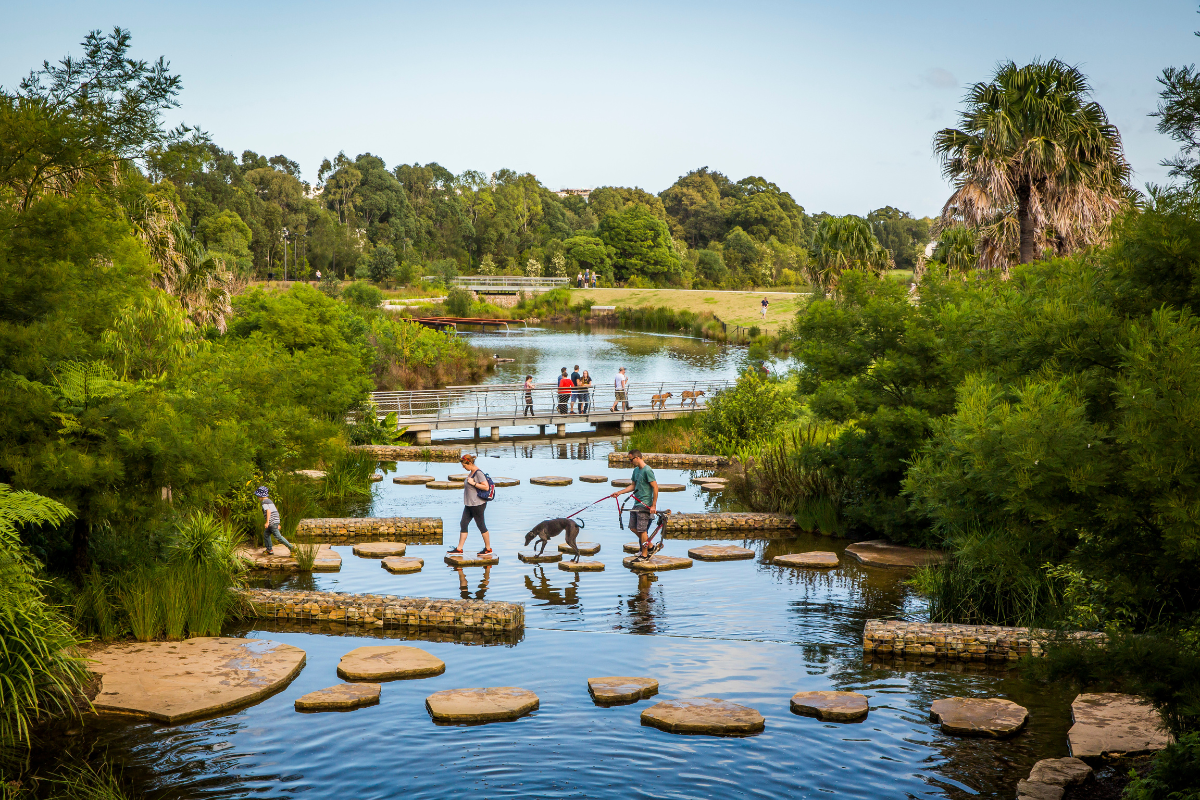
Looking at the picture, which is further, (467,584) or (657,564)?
(657,564)

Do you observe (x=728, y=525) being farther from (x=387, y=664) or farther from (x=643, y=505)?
(x=387, y=664)

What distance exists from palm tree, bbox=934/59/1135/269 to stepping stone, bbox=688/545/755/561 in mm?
10823

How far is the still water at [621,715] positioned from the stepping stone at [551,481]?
5.48 meters

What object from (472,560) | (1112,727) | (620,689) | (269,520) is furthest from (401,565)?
(1112,727)

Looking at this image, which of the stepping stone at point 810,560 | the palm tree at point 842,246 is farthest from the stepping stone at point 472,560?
the palm tree at point 842,246

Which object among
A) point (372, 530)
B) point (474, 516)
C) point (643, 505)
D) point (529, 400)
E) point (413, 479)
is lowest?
point (372, 530)

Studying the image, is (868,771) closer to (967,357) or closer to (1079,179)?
(967,357)

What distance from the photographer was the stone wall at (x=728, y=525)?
1385 centimetres

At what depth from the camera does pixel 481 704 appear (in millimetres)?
7086

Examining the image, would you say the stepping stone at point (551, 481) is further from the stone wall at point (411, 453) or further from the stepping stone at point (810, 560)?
the stepping stone at point (810, 560)

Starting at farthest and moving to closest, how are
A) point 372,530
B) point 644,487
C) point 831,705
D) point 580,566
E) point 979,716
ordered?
point 372,530, point 644,487, point 580,566, point 831,705, point 979,716

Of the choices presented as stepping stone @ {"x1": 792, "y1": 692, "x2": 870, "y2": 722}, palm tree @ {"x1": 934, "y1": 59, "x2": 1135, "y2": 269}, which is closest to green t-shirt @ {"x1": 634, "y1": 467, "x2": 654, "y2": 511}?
stepping stone @ {"x1": 792, "y1": 692, "x2": 870, "y2": 722}

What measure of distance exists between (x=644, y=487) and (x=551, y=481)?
19.1ft

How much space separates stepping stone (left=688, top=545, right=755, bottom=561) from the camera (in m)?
12.3
